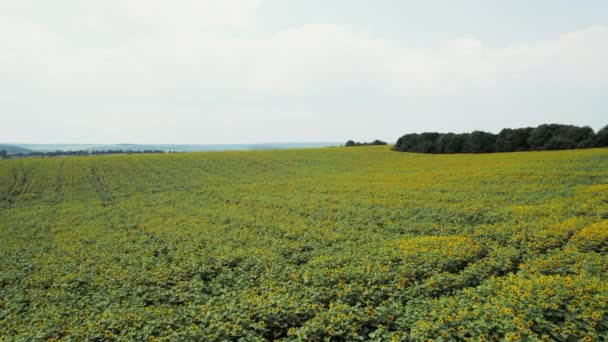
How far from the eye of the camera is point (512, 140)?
63312 millimetres

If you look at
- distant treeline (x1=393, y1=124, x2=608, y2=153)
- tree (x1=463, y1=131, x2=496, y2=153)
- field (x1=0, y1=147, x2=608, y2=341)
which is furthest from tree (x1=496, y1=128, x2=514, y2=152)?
field (x1=0, y1=147, x2=608, y2=341)

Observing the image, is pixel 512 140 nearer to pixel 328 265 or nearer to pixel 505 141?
pixel 505 141

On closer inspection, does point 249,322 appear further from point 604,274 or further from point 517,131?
point 517,131

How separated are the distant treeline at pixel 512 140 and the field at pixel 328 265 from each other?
1244 inches

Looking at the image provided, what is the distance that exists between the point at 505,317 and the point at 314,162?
5418 centimetres

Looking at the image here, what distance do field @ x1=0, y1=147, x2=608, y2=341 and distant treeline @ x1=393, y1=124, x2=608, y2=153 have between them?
104 feet

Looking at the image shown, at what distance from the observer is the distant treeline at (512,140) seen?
56384mm

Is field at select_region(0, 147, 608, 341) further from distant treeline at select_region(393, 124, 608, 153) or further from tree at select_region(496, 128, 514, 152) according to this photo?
tree at select_region(496, 128, 514, 152)

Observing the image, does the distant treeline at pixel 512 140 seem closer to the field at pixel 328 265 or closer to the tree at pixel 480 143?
the tree at pixel 480 143

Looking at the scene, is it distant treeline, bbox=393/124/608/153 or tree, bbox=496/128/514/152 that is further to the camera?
tree, bbox=496/128/514/152

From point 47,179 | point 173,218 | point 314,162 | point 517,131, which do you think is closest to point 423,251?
point 173,218

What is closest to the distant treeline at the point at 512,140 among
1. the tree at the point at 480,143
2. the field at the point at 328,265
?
the tree at the point at 480,143

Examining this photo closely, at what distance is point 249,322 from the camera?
26.1 feet

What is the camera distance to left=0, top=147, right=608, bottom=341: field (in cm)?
731
